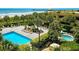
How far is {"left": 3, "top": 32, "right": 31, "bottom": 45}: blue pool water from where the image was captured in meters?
1.98

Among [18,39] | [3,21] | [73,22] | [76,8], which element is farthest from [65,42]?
[3,21]

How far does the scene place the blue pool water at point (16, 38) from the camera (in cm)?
198

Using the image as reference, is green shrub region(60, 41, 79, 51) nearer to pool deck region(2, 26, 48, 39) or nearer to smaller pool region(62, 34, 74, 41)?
smaller pool region(62, 34, 74, 41)

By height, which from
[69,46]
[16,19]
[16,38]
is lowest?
[69,46]

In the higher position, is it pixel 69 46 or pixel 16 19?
pixel 16 19

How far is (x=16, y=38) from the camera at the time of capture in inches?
78.1

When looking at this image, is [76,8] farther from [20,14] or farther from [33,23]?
[20,14]

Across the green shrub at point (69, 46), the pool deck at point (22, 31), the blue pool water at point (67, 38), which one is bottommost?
the green shrub at point (69, 46)

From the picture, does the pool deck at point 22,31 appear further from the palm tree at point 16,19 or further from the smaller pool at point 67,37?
the smaller pool at point 67,37

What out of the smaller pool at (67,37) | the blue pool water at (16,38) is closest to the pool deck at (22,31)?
the blue pool water at (16,38)

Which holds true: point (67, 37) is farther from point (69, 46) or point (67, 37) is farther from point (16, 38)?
point (16, 38)

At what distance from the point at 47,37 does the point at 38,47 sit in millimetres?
160

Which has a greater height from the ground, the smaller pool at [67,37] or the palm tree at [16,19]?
the palm tree at [16,19]

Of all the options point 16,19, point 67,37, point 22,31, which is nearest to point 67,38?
point 67,37
